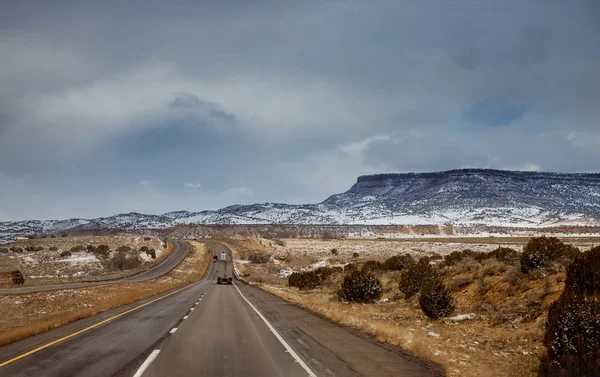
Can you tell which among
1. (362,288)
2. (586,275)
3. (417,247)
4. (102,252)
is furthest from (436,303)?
(102,252)

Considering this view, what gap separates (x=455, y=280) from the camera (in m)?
25.3

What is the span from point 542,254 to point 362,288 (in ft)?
36.0

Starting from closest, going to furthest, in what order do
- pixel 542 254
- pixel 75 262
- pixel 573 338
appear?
pixel 573 338
pixel 542 254
pixel 75 262

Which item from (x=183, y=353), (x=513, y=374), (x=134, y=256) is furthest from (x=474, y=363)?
(x=134, y=256)

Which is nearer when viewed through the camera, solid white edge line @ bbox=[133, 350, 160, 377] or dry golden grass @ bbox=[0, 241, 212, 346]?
solid white edge line @ bbox=[133, 350, 160, 377]

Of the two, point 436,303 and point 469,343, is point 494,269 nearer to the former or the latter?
point 436,303

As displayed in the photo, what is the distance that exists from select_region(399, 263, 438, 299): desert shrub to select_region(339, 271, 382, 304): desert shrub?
2278 millimetres

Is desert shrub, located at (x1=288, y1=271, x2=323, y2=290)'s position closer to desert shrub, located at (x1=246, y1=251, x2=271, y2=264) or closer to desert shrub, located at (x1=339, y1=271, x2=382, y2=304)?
desert shrub, located at (x1=339, y1=271, x2=382, y2=304)

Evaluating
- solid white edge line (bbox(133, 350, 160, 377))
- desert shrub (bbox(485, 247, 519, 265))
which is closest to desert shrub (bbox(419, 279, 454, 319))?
desert shrub (bbox(485, 247, 519, 265))

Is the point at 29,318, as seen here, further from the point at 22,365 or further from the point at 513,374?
the point at 513,374

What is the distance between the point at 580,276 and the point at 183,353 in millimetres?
12271

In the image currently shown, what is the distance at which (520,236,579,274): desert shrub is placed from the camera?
851 inches

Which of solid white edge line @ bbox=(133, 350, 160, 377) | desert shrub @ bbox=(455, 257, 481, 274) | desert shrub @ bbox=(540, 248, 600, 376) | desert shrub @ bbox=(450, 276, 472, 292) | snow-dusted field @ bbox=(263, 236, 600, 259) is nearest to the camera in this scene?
desert shrub @ bbox=(540, 248, 600, 376)

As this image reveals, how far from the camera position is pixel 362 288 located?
29094 mm
